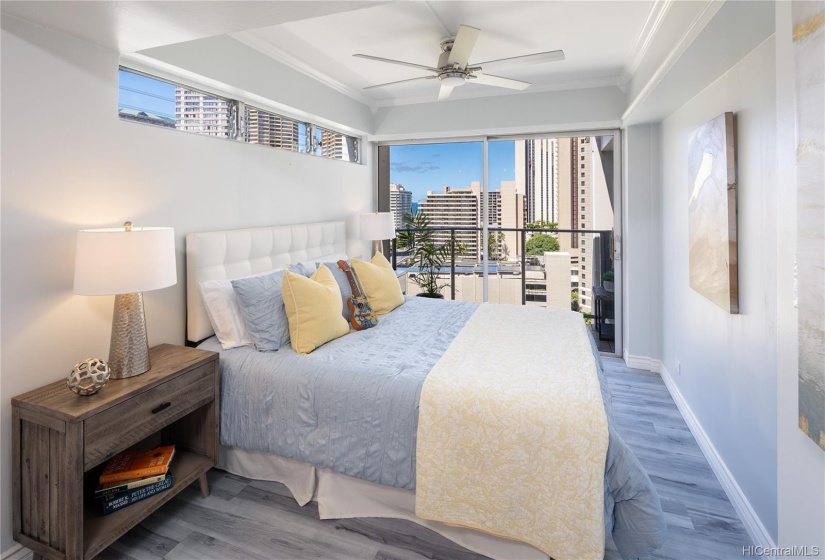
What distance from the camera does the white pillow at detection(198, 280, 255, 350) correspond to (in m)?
2.39

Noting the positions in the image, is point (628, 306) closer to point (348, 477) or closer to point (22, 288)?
point (348, 477)

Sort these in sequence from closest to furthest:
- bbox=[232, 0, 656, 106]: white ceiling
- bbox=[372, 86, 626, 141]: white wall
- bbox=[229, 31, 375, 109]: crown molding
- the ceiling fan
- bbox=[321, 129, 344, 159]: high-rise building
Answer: the ceiling fan
bbox=[232, 0, 656, 106]: white ceiling
bbox=[229, 31, 375, 109]: crown molding
bbox=[372, 86, 626, 141]: white wall
bbox=[321, 129, 344, 159]: high-rise building

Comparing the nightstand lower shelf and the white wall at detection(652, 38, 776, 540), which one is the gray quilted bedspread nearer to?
the nightstand lower shelf

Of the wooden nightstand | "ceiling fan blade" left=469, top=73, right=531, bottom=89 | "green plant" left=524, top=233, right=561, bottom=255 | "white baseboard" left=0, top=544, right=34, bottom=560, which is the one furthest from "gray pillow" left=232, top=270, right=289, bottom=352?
"green plant" left=524, top=233, right=561, bottom=255

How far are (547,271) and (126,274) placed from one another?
4068 millimetres

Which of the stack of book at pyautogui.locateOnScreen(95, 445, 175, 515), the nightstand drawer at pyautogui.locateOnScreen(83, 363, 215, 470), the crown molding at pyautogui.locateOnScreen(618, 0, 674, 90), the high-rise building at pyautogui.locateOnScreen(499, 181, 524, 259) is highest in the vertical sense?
the crown molding at pyautogui.locateOnScreen(618, 0, 674, 90)

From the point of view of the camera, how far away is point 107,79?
2.04 meters

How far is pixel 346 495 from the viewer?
6.67ft

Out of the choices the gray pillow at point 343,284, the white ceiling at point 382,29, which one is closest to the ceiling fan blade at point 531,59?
the white ceiling at point 382,29

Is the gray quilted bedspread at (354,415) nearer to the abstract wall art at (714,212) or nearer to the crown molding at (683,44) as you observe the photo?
the abstract wall art at (714,212)

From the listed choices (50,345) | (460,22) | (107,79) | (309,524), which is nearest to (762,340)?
(309,524)

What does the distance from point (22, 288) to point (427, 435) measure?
5.96ft

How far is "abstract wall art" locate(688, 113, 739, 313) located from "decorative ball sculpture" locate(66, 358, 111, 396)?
2.93 m

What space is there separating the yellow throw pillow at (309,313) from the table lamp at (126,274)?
0.64m
